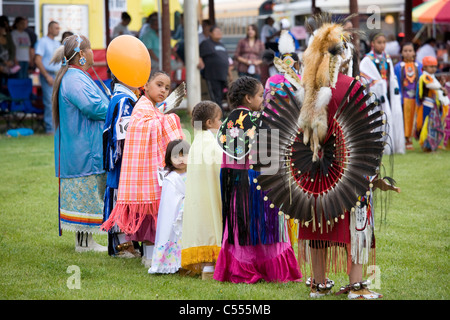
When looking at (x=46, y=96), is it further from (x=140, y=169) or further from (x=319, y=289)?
(x=319, y=289)

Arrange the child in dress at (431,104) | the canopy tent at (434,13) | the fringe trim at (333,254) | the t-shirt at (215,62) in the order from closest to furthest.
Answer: the fringe trim at (333,254)
the child in dress at (431,104)
the t-shirt at (215,62)
the canopy tent at (434,13)

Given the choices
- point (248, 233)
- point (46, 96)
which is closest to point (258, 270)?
point (248, 233)

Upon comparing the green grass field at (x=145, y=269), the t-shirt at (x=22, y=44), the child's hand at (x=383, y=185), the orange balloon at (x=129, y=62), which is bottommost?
the green grass field at (x=145, y=269)

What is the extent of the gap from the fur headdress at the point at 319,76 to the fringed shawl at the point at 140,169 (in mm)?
1451

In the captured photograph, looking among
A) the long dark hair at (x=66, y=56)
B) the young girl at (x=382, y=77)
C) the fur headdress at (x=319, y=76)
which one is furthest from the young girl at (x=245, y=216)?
the young girl at (x=382, y=77)

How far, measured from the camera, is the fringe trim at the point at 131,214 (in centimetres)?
489

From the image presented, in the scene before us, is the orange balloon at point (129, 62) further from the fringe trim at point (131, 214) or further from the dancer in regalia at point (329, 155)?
the dancer in regalia at point (329, 155)

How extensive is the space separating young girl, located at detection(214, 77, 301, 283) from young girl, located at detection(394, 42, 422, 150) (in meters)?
6.98

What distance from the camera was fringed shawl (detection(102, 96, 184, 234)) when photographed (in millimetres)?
4914

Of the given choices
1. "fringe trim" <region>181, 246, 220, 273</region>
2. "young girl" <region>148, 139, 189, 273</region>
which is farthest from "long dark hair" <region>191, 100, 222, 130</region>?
"fringe trim" <region>181, 246, 220, 273</region>

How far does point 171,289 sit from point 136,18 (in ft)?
48.1

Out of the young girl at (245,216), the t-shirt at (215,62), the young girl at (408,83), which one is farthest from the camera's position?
the t-shirt at (215,62)

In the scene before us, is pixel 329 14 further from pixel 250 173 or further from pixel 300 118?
pixel 250 173

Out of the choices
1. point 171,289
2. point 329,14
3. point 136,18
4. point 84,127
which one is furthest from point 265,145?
point 136,18
